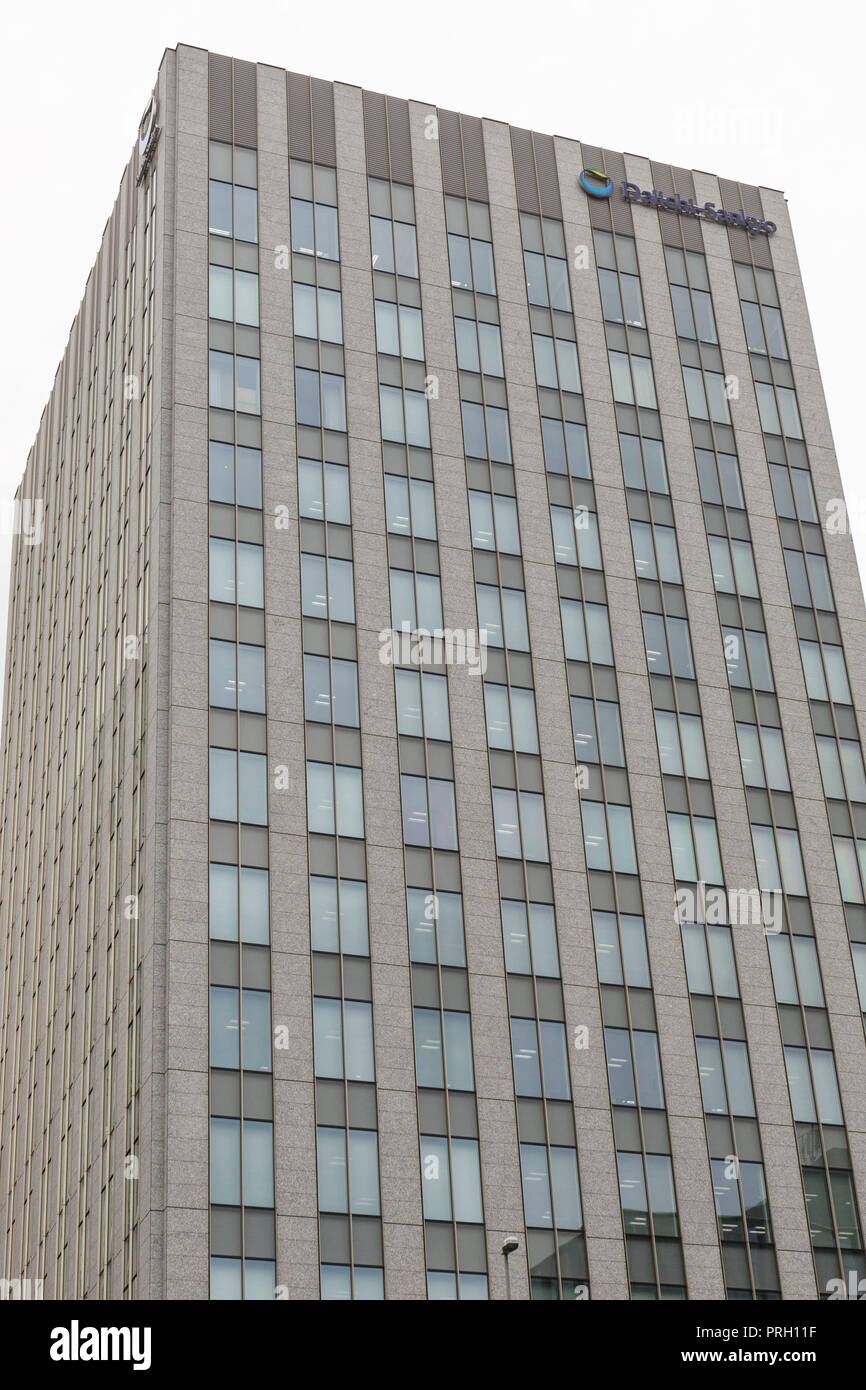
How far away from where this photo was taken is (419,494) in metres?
67.8

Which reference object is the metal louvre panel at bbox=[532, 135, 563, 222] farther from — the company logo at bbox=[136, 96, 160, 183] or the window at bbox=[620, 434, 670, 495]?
the company logo at bbox=[136, 96, 160, 183]

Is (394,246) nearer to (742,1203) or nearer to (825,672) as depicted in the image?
(825,672)

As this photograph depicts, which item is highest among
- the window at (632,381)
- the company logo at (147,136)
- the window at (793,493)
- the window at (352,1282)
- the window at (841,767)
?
the company logo at (147,136)

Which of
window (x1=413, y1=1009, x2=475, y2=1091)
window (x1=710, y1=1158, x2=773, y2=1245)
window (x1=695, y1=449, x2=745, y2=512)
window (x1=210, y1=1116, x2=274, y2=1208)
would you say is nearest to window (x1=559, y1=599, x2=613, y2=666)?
window (x1=695, y1=449, x2=745, y2=512)

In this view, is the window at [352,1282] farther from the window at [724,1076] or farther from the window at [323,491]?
the window at [323,491]

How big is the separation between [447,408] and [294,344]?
649cm

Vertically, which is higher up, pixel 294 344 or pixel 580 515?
pixel 294 344

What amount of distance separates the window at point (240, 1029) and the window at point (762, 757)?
838 inches

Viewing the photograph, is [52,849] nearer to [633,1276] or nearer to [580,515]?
[580,515]

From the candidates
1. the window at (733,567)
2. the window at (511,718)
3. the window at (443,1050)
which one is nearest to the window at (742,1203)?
the window at (443,1050)

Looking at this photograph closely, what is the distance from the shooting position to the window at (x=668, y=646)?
2665 inches

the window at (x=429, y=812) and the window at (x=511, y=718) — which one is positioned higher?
the window at (x=511, y=718)

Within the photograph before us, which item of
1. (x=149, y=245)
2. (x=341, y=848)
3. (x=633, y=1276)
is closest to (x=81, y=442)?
(x=149, y=245)

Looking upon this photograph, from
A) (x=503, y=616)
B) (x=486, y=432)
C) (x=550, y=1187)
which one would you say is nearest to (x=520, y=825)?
(x=503, y=616)
